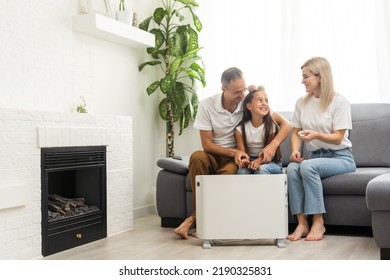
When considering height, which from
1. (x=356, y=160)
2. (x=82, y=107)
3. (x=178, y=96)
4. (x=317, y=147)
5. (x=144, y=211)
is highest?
(x=178, y=96)

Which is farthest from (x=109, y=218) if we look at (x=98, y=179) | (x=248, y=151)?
(x=248, y=151)

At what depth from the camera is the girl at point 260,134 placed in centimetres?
324

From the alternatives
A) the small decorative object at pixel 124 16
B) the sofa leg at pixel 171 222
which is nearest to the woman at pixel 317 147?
the sofa leg at pixel 171 222

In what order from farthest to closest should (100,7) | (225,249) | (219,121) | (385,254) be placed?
(100,7)
(219,121)
(225,249)
(385,254)

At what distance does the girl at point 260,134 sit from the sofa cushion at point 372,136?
80cm

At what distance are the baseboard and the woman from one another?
159 centimetres

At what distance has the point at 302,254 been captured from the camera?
288cm

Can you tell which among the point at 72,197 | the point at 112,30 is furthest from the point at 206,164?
the point at 112,30

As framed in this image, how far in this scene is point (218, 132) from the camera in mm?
3424

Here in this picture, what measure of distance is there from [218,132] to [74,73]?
1117 millimetres

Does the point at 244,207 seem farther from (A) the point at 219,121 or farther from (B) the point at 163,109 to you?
(B) the point at 163,109

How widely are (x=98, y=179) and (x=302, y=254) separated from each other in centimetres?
146

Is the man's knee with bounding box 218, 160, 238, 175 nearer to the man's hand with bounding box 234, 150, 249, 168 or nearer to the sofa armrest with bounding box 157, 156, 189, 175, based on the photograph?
the man's hand with bounding box 234, 150, 249, 168

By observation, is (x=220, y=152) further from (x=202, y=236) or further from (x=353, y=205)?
(x=353, y=205)
